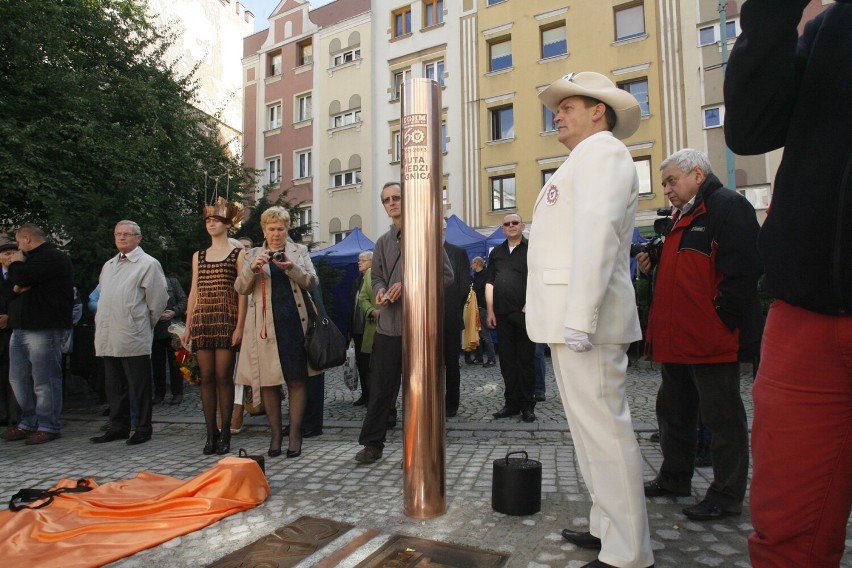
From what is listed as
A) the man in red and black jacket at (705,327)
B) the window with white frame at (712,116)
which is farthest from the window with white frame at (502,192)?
the man in red and black jacket at (705,327)

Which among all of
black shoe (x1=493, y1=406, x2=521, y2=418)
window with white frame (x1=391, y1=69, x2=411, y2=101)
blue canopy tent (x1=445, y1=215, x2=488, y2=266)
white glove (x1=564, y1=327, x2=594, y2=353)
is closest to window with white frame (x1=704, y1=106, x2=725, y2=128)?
blue canopy tent (x1=445, y1=215, x2=488, y2=266)

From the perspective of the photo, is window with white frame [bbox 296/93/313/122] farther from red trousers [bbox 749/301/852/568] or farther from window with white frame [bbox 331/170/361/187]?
red trousers [bbox 749/301/852/568]

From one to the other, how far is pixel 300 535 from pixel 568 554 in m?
1.30

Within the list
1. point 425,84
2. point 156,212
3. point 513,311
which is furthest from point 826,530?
point 156,212

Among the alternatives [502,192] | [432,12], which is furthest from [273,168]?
[502,192]

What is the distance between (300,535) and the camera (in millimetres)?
2900

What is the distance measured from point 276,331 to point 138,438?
75.8 inches

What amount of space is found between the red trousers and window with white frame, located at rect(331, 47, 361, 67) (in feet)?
91.9

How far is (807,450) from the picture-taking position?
145cm

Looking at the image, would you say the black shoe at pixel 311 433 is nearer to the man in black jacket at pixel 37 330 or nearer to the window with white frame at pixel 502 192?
the man in black jacket at pixel 37 330

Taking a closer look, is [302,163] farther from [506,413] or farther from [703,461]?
[703,461]

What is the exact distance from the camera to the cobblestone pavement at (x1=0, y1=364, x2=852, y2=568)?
107 inches

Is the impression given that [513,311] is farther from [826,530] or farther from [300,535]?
[826,530]

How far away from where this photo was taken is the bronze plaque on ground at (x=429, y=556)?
2.50 meters
